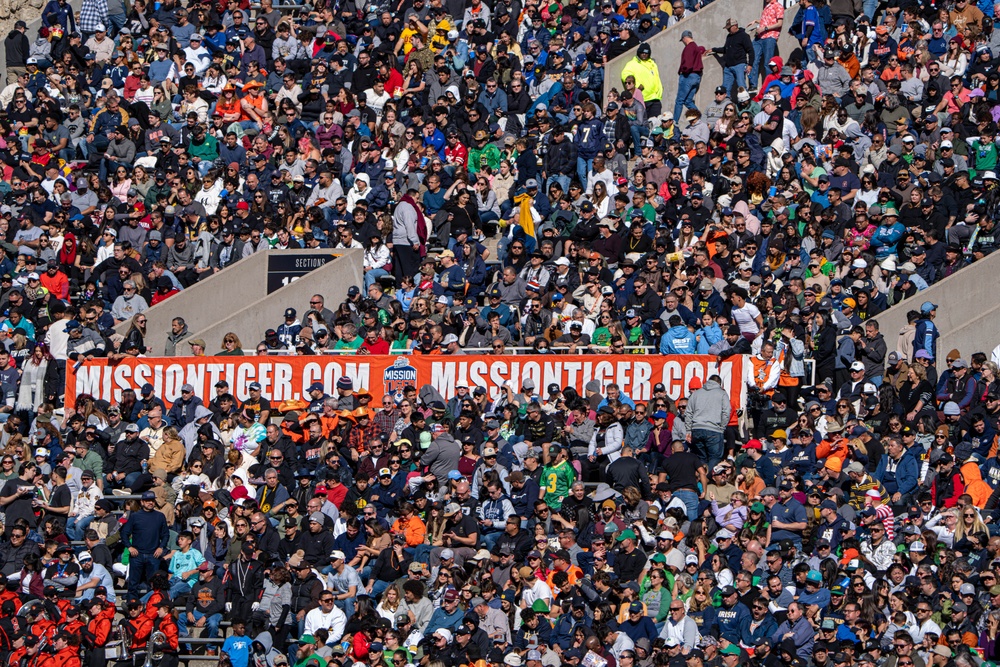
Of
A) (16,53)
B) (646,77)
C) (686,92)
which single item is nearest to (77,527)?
(646,77)

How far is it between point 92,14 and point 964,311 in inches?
619

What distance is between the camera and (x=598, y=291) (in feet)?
91.0

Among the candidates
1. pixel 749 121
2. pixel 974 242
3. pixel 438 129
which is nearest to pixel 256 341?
pixel 438 129

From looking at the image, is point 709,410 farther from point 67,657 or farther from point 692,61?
point 692,61

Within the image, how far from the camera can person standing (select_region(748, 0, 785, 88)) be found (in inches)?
1284

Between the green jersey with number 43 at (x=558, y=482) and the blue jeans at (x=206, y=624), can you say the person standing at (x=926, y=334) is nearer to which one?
the green jersey with number 43 at (x=558, y=482)

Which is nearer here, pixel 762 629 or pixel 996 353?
pixel 762 629

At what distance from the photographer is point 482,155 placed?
103ft

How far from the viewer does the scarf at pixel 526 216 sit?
29.6 m

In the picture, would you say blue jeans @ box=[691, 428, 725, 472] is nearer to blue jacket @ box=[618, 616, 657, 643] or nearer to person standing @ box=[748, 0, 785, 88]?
blue jacket @ box=[618, 616, 657, 643]

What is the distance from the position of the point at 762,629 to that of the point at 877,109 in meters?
10.9

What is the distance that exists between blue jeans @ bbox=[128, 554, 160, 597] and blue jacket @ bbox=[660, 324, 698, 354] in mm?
6721

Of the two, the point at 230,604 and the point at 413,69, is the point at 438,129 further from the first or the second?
the point at 230,604

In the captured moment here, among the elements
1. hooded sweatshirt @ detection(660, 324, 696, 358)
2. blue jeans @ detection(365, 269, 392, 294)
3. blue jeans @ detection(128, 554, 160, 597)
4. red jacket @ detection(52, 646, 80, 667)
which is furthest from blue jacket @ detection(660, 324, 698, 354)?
red jacket @ detection(52, 646, 80, 667)
